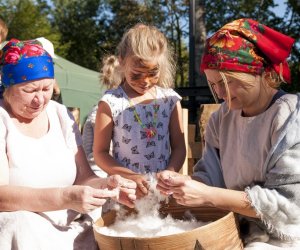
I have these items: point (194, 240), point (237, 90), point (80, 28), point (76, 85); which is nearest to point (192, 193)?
point (194, 240)

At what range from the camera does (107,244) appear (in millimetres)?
1754

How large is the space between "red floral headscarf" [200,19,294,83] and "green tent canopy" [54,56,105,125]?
10367 millimetres

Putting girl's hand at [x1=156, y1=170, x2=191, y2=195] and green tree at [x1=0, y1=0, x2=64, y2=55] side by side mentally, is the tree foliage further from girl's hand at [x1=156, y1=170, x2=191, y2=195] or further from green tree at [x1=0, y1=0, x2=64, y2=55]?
girl's hand at [x1=156, y1=170, x2=191, y2=195]

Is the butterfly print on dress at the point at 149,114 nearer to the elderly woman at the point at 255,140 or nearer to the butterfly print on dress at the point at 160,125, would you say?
the butterfly print on dress at the point at 160,125

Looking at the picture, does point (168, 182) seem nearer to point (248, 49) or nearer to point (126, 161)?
point (248, 49)

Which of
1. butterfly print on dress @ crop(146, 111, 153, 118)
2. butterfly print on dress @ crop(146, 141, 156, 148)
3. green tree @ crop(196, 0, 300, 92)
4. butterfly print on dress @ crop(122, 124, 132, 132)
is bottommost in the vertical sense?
butterfly print on dress @ crop(146, 141, 156, 148)

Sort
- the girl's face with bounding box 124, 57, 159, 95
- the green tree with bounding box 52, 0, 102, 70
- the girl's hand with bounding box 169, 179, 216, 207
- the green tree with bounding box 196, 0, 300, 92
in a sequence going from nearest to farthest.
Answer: the girl's hand with bounding box 169, 179, 216, 207, the girl's face with bounding box 124, 57, 159, 95, the green tree with bounding box 196, 0, 300, 92, the green tree with bounding box 52, 0, 102, 70

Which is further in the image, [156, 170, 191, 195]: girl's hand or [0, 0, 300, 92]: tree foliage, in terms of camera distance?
[0, 0, 300, 92]: tree foliage

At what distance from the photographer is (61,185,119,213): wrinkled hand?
1.84 m

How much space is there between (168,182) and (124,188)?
0.72 feet

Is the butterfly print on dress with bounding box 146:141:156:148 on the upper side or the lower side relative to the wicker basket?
upper

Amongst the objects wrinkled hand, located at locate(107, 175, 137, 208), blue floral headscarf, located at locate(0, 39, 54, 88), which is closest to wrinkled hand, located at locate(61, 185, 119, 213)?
wrinkled hand, located at locate(107, 175, 137, 208)

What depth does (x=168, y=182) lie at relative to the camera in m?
1.88

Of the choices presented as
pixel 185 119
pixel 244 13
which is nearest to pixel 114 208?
pixel 185 119
